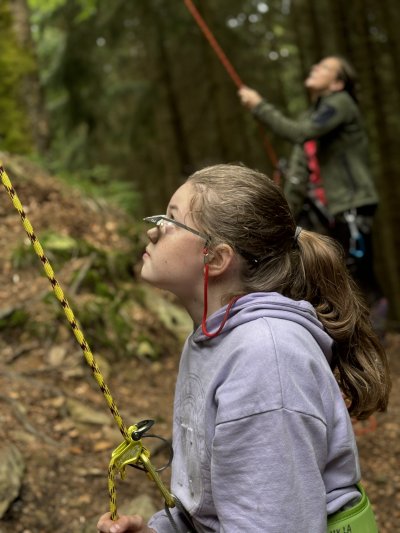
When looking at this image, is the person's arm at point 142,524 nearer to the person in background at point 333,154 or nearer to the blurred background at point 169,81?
the person in background at point 333,154

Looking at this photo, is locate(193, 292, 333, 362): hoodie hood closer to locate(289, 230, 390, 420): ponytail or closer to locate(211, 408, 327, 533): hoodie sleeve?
locate(289, 230, 390, 420): ponytail

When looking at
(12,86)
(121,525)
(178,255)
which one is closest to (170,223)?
(178,255)

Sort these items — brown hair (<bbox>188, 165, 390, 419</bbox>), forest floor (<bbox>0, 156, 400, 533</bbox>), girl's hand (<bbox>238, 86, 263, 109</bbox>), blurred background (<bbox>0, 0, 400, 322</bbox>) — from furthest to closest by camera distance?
blurred background (<bbox>0, 0, 400, 322</bbox>)
girl's hand (<bbox>238, 86, 263, 109</bbox>)
forest floor (<bbox>0, 156, 400, 533</bbox>)
brown hair (<bbox>188, 165, 390, 419</bbox>)

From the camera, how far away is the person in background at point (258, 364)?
5.17 ft

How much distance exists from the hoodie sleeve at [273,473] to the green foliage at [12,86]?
7027 mm

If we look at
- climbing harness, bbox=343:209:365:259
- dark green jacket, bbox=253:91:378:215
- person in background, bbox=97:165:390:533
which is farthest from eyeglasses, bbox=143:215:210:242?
climbing harness, bbox=343:209:365:259

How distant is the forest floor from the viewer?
3436 mm

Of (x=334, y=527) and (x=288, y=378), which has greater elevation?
(x=288, y=378)

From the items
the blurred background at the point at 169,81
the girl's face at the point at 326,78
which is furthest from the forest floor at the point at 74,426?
the blurred background at the point at 169,81

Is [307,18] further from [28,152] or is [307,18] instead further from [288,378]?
[288,378]

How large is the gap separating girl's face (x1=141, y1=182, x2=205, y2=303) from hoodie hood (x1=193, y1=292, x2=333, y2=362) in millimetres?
129

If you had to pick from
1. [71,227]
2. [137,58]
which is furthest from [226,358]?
[137,58]

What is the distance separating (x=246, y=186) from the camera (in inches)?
73.7

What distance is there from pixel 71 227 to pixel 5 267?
0.87 meters
